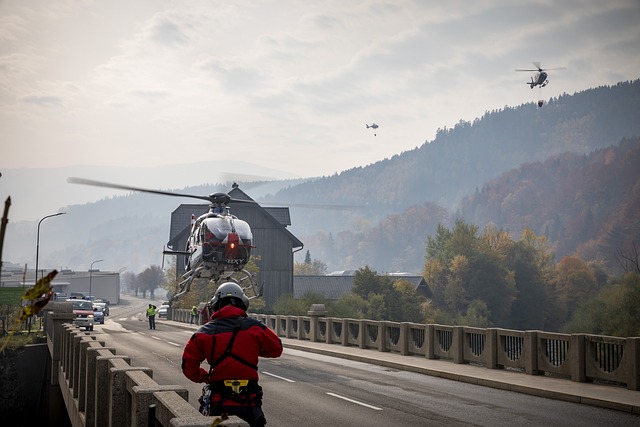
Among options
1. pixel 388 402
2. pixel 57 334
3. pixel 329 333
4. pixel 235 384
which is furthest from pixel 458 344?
pixel 235 384

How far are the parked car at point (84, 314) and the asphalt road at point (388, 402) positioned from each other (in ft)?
89.8

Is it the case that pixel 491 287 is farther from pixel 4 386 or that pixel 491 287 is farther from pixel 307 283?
pixel 4 386

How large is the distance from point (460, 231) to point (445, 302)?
16.3 meters

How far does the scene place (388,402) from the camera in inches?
664

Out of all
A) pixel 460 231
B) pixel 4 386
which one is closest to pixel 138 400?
pixel 4 386

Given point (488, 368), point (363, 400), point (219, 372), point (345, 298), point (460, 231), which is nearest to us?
point (219, 372)

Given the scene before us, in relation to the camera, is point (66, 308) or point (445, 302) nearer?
point (66, 308)

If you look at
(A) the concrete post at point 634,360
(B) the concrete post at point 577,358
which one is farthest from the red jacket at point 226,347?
(B) the concrete post at point 577,358

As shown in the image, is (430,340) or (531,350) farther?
(430,340)

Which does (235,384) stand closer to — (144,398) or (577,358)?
(144,398)

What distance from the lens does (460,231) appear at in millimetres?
145500

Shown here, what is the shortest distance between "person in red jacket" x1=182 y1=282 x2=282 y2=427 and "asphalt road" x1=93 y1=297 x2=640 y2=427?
6.97 metres

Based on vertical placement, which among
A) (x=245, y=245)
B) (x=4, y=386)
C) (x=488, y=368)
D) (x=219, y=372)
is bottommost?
(x=4, y=386)

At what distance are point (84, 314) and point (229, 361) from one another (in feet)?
155
